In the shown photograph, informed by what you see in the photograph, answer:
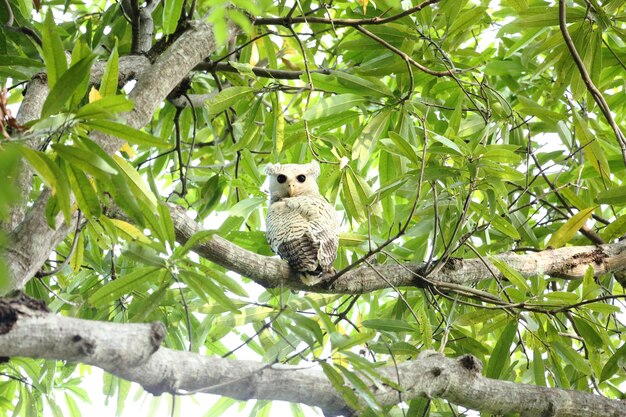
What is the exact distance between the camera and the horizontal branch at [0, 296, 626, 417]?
4.03ft

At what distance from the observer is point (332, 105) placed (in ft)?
8.15

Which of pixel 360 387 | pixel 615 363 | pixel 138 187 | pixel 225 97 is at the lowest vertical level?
pixel 360 387

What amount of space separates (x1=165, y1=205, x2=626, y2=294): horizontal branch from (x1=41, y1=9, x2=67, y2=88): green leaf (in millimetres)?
512

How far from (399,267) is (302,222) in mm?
331

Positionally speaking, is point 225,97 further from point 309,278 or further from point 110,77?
point 110,77

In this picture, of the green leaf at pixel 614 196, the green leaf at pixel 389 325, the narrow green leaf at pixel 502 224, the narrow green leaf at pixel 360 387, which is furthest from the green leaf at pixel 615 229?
the narrow green leaf at pixel 360 387

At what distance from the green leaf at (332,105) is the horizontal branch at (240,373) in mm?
863

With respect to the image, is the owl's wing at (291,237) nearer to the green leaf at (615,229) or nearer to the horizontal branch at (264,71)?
the horizontal branch at (264,71)

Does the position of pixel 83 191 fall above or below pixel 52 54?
below

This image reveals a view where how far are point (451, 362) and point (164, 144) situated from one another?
0.99 meters

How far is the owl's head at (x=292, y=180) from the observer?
106 inches

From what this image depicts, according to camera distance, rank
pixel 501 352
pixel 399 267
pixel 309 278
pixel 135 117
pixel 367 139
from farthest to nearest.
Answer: pixel 367 139 < pixel 501 352 < pixel 399 267 < pixel 309 278 < pixel 135 117

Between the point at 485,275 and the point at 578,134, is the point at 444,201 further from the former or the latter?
the point at 578,134

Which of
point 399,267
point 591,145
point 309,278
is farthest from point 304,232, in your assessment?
point 591,145
